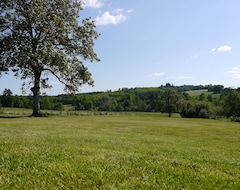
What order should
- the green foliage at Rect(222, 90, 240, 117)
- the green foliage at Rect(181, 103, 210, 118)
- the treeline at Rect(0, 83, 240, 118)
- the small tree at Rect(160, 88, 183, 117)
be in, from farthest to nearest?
the small tree at Rect(160, 88, 183, 117), the green foliage at Rect(222, 90, 240, 117), the treeline at Rect(0, 83, 240, 118), the green foliage at Rect(181, 103, 210, 118)

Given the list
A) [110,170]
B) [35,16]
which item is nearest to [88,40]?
[35,16]

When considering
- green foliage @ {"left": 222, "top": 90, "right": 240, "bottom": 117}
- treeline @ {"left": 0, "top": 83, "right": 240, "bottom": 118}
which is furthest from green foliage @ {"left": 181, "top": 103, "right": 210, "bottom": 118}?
green foliage @ {"left": 222, "top": 90, "right": 240, "bottom": 117}

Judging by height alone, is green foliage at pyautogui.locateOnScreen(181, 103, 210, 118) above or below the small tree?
below

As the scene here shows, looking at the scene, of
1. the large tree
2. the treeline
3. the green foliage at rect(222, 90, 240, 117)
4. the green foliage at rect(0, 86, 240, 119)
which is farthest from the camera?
the green foliage at rect(222, 90, 240, 117)

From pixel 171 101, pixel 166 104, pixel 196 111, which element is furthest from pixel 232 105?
pixel 166 104

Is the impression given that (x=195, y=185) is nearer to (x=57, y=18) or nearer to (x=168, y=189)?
(x=168, y=189)

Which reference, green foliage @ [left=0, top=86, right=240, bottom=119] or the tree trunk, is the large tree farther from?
green foliage @ [left=0, top=86, right=240, bottom=119]

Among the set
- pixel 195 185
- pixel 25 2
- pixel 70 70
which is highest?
pixel 25 2

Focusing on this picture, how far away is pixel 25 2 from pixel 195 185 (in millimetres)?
42254

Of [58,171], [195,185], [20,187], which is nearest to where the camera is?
[20,187]

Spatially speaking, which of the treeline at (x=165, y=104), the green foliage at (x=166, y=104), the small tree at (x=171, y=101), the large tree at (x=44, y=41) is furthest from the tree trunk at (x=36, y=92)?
the small tree at (x=171, y=101)

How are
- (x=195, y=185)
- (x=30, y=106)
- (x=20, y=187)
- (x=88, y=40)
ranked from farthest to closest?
(x=30, y=106)
(x=88, y=40)
(x=195, y=185)
(x=20, y=187)

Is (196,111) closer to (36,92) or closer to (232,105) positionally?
(232,105)

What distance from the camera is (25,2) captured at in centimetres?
4028
